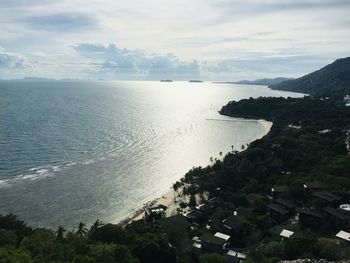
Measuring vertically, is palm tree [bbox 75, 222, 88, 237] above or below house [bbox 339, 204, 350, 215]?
below

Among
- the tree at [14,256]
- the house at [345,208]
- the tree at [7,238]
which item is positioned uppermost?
the tree at [14,256]

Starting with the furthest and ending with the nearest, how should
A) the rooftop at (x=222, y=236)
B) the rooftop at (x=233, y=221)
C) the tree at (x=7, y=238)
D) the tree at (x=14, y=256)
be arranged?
the rooftop at (x=233, y=221) < the rooftop at (x=222, y=236) < the tree at (x=7, y=238) < the tree at (x=14, y=256)

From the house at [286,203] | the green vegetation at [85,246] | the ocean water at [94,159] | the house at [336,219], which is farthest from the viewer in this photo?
the ocean water at [94,159]

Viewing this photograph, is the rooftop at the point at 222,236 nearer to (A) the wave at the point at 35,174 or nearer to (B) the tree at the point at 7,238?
(B) the tree at the point at 7,238

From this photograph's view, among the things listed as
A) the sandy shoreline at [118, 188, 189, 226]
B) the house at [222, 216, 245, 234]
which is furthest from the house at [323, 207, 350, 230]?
the sandy shoreline at [118, 188, 189, 226]

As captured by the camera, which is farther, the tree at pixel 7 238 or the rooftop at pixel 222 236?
the rooftop at pixel 222 236

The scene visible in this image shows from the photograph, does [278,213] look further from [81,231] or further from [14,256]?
[14,256]

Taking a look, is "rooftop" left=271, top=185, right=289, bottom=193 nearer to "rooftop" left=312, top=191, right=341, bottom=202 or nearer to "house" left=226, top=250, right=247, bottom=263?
"rooftop" left=312, top=191, right=341, bottom=202

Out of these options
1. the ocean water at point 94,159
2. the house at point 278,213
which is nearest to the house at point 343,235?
the house at point 278,213
